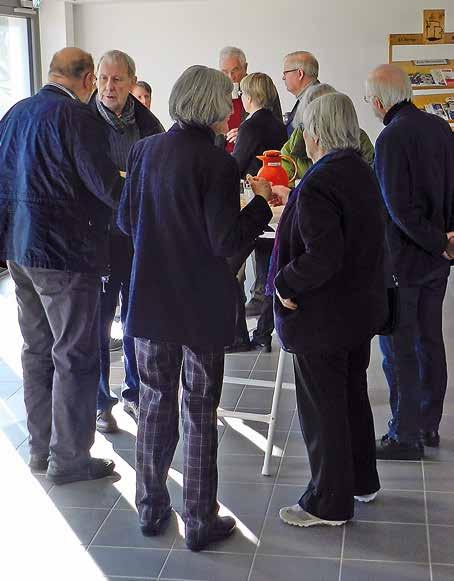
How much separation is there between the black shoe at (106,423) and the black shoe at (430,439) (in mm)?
1261

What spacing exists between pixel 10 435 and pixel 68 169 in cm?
131

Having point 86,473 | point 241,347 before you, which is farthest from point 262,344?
point 86,473

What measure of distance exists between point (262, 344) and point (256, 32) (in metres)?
4.08

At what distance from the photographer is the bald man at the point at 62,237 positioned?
319 cm

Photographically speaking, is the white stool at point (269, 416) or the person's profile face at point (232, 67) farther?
the person's profile face at point (232, 67)

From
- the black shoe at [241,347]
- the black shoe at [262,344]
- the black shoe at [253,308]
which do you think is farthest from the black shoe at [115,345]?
the black shoe at [253,308]

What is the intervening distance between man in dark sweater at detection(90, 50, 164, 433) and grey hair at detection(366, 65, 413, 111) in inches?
37.2

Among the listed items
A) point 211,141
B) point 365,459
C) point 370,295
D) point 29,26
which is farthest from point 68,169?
point 29,26

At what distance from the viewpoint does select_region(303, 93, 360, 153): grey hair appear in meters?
2.78

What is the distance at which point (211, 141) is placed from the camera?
9.02ft

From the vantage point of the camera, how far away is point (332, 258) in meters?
2.73

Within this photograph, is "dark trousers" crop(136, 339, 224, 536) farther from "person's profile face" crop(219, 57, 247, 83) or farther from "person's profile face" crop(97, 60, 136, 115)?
"person's profile face" crop(219, 57, 247, 83)

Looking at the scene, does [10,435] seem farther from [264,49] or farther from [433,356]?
[264,49]

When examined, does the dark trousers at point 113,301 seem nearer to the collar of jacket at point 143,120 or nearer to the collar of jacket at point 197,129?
the collar of jacket at point 143,120
